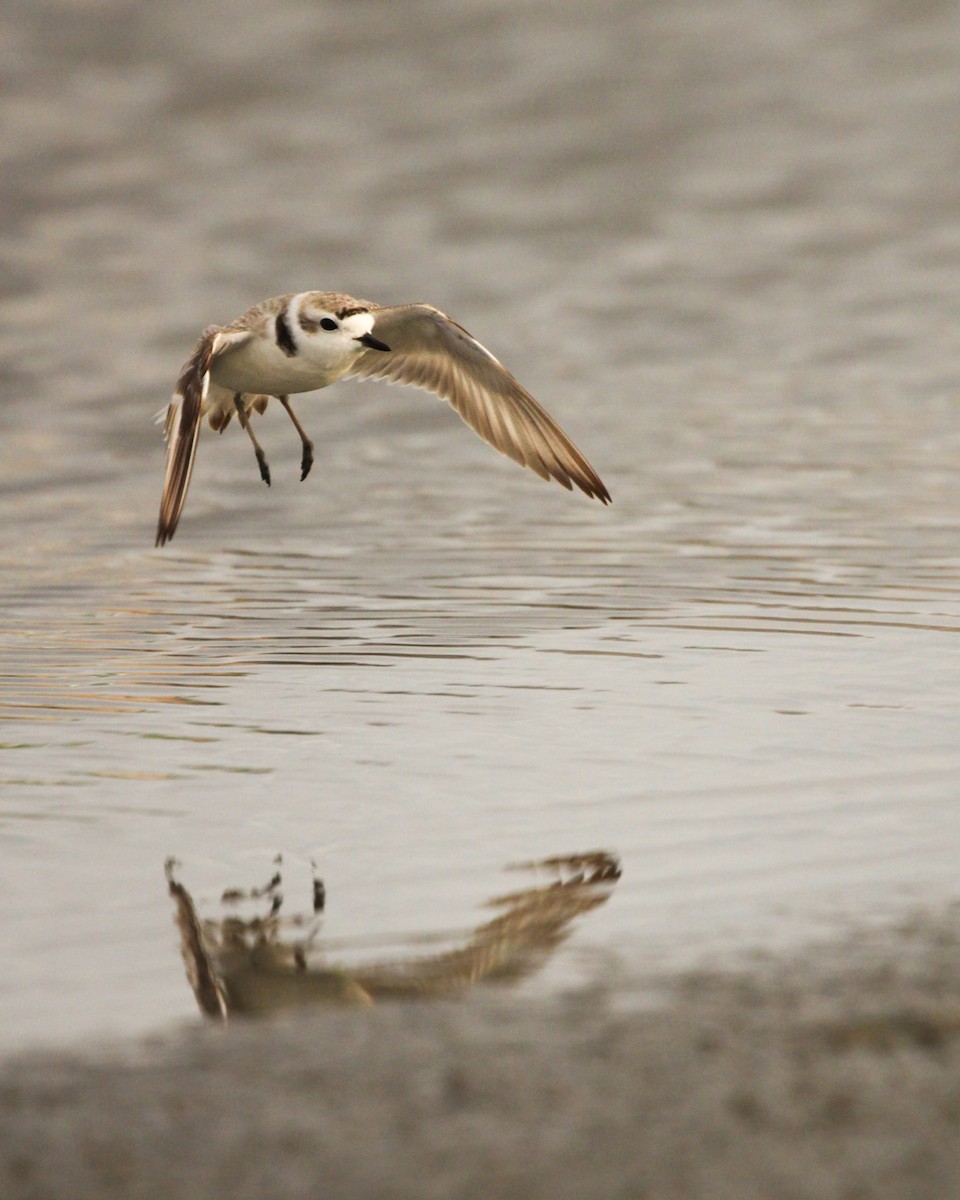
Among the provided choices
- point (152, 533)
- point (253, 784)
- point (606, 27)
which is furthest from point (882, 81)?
point (253, 784)

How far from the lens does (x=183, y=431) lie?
7602 millimetres

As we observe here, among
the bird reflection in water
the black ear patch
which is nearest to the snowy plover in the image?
the black ear patch

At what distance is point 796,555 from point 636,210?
1117 cm

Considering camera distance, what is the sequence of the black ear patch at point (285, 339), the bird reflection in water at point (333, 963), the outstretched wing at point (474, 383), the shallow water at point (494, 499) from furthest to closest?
the outstretched wing at point (474, 383), the black ear patch at point (285, 339), the shallow water at point (494, 499), the bird reflection in water at point (333, 963)

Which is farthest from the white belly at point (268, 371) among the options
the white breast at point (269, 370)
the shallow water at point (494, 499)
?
the shallow water at point (494, 499)

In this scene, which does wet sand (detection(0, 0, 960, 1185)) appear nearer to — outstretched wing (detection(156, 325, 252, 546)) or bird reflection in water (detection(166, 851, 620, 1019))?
bird reflection in water (detection(166, 851, 620, 1019))

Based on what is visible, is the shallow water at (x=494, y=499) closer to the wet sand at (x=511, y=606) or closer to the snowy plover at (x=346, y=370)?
the wet sand at (x=511, y=606)

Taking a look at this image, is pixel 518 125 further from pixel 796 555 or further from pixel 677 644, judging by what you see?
pixel 677 644

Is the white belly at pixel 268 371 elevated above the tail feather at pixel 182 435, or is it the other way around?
the white belly at pixel 268 371

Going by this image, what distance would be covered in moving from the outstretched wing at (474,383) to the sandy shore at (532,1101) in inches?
197

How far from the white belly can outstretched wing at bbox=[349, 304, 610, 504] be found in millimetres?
536

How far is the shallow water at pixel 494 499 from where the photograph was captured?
5.49m

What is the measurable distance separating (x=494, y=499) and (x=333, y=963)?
7532mm

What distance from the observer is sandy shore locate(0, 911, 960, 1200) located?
3.48 meters
